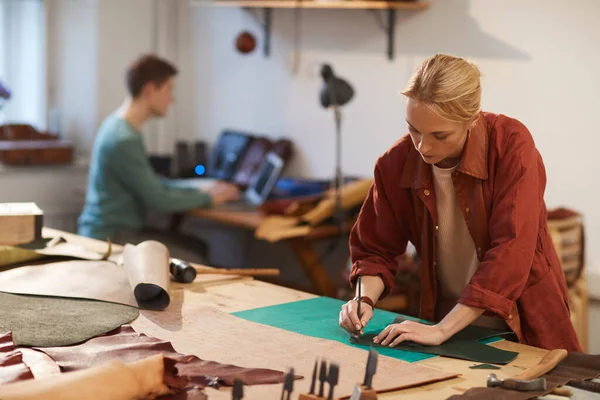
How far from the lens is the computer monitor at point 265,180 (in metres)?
4.75

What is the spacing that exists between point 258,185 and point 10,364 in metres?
3.15

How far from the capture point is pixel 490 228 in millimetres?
2178

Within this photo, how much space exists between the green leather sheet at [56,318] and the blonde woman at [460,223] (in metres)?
0.58

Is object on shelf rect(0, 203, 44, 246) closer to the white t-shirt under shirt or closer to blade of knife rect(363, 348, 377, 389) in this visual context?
the white t-shirt under shirt

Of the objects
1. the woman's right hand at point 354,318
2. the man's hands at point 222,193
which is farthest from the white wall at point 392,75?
the woman's right hand at point 354,318

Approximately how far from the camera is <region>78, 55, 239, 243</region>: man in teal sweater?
4363 mm

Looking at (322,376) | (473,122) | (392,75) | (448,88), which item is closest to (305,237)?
(392,75)

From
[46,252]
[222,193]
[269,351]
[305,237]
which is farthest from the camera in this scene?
[222,193]

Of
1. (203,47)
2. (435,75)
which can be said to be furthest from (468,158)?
(203,47)

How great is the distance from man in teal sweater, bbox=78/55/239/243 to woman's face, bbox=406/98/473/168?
8.07 ft

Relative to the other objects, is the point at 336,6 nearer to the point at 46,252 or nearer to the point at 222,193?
the point at 222,193

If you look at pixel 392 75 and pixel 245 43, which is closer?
pixel 392 75

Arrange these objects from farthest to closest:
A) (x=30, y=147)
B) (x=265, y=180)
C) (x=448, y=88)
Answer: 1. (x=30, y=147)
2. (x=265, y=180)
3. (x=448, y=88)

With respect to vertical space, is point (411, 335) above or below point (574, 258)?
above
